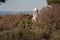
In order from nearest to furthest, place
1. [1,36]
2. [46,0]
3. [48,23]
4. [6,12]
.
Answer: [1,36], [48,23], [46,0], [6,12]

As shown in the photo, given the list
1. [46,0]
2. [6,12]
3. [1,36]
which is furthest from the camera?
[6,12]

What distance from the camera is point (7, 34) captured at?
407 inches

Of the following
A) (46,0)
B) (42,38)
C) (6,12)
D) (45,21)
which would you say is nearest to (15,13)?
(6,12)

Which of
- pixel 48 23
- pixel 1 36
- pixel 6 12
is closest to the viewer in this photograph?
pixel 1 36

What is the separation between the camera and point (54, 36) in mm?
10875

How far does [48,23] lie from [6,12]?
19.5 ft

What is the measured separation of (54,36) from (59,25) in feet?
8.65

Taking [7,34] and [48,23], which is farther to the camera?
[48,23]

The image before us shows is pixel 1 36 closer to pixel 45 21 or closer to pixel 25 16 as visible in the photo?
pixel 45 21

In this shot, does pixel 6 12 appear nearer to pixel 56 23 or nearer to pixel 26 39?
pixel 56 23

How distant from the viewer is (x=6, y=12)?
18312 millimetres

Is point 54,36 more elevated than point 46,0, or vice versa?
point 46,0

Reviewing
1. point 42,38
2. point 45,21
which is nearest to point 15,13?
point 45,21

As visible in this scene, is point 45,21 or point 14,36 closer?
point 14,36
